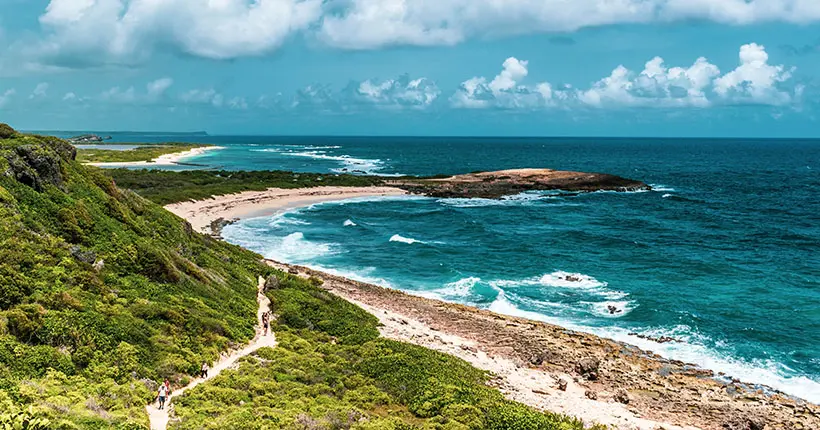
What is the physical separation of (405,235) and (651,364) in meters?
36.6

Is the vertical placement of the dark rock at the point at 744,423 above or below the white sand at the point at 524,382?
below

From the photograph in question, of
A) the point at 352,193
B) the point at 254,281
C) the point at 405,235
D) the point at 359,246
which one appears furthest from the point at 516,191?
the point at 254,281

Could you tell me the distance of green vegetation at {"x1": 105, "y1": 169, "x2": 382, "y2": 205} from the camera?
8031cm

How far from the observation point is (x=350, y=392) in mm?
21531

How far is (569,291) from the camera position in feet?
139

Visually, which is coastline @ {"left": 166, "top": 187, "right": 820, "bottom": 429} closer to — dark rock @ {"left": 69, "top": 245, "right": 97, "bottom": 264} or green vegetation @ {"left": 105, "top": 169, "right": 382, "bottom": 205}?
dark rock @ {"left": 69, "top": 245, "right": 97, "bottom": 264}

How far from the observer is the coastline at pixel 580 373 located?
2342 cm

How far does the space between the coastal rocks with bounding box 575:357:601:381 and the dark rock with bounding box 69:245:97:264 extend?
23.7 meters

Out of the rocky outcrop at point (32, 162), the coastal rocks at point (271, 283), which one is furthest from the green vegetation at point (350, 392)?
the rocky outcrop at point (32, 162)

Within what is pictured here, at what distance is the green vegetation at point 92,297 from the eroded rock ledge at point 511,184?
219ft

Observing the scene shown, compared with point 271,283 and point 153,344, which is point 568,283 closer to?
point 271,283

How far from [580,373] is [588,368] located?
462 millimetres

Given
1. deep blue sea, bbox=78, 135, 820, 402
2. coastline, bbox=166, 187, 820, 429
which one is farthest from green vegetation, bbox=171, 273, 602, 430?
deep blue sea, bbox=78, 135, 820, 402

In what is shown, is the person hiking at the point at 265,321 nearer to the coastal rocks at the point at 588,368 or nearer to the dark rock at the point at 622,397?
the coastal rocks at the point at 588,368
